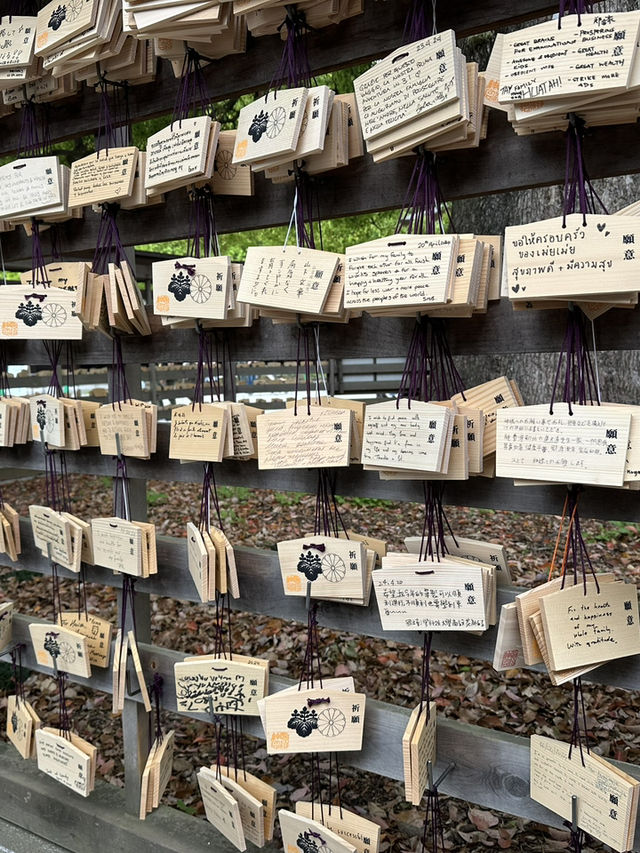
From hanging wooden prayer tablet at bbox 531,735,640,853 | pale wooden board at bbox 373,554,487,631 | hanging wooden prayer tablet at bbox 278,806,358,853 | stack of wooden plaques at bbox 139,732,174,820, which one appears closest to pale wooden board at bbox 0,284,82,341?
pale wooden board at bbox 373,554,487,631

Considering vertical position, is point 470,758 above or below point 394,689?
above

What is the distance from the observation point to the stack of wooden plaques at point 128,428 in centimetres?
184

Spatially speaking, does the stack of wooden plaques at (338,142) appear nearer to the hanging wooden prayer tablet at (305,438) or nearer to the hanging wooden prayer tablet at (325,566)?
the hanging wooden prayer tablet at (305,438)

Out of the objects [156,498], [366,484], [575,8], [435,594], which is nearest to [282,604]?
[366,484]

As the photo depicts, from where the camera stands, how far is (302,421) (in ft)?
4.96

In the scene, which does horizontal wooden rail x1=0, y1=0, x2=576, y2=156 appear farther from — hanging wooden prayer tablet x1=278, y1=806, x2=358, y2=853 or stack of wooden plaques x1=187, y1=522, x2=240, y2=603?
hanging wooden prayer tablet x1=278, y1=806, x2=358, y2=853

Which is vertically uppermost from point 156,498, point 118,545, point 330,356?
point 330,356

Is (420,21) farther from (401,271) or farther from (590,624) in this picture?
(590,624)

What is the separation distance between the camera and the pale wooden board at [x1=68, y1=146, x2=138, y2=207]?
175 centimetres

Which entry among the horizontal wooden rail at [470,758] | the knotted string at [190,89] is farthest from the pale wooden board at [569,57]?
the horizontal wooden rail at [470,758]

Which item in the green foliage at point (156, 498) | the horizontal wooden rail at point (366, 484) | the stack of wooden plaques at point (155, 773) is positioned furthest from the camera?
the green foliage at point (156, 498)

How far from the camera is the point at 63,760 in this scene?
2090 mm

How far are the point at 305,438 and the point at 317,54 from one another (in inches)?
32.2

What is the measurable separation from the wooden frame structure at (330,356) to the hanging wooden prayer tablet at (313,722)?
86mm
